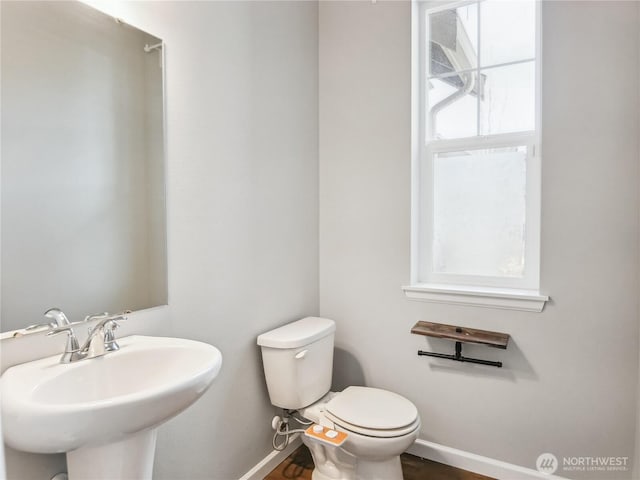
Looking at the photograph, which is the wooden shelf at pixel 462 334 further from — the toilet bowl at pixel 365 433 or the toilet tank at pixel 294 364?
the toilet tank at pixel 294 364

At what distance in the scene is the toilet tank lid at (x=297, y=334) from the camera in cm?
168

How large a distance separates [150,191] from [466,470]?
75.9 inches

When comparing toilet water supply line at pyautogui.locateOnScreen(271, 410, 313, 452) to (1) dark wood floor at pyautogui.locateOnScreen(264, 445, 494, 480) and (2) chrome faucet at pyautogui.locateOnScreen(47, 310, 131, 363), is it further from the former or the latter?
(2) chrome faucet at pyautogui.locateOnScreen(47, 310, 131, 363)

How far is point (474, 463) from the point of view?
186 cm

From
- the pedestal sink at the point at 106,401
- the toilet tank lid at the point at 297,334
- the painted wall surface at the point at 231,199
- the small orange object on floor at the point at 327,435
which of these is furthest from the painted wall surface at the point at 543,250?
the pedestal sink at the point at 106,401

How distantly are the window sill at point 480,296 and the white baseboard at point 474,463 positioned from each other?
29.3 inches

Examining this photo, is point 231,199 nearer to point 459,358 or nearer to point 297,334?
point 297,334

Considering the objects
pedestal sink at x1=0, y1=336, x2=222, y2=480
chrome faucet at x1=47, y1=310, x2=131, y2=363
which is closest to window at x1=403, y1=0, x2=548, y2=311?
pedestal sink at x1=0, y1=336, x2=222, y2=480

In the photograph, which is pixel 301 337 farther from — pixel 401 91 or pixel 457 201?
pixel 401 91

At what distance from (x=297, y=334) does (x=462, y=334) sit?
77 cm

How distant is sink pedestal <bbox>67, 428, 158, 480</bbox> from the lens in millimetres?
935

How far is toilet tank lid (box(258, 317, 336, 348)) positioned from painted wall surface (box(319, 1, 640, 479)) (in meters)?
0.33

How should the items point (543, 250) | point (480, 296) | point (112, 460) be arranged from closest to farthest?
1. point (112, 460)
2. point (543, 250)
3. point (480, 296)

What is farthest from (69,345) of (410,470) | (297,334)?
(410,470)
